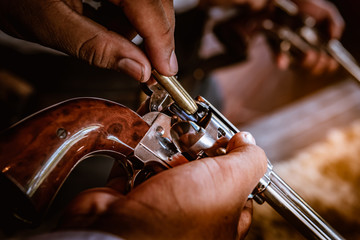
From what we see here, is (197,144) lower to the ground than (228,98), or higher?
higher

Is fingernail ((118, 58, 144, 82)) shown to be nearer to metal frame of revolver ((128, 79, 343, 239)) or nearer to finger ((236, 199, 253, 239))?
metal frame of revolver ((128, 79, 343, 239))

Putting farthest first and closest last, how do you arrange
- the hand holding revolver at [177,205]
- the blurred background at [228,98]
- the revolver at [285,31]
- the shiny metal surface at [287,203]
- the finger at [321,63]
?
1. the finger at [321,63]
2. the revolver at [285,31]
3. the blurred background at [228,98]
4. the shiny metal surface at [287,203]
5. the hand holding revolver at [177,205]

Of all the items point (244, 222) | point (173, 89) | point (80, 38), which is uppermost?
point (80, 38)

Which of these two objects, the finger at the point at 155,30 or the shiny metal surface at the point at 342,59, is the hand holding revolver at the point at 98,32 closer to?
the finger at the point at 155,30

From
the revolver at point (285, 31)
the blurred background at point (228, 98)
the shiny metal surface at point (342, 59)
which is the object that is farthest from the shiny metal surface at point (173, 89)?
the shiny metal surface at point (342, 59)

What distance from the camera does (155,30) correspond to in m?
0.44

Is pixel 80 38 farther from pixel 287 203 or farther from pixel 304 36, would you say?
pixel 304 36

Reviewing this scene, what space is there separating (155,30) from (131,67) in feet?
0.29

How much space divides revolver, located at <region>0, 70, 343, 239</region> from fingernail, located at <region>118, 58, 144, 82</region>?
35mm

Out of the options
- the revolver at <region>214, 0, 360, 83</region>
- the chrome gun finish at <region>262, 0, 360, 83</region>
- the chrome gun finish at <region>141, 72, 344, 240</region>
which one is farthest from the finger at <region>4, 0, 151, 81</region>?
the chrome gun finish at <region>262, 0, 360, 83</region>

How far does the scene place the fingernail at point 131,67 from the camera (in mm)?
439

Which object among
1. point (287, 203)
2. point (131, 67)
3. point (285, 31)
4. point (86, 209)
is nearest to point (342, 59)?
point (285, 31)

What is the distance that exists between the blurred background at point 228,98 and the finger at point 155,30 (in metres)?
0.66

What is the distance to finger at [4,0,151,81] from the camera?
0.42 metres
